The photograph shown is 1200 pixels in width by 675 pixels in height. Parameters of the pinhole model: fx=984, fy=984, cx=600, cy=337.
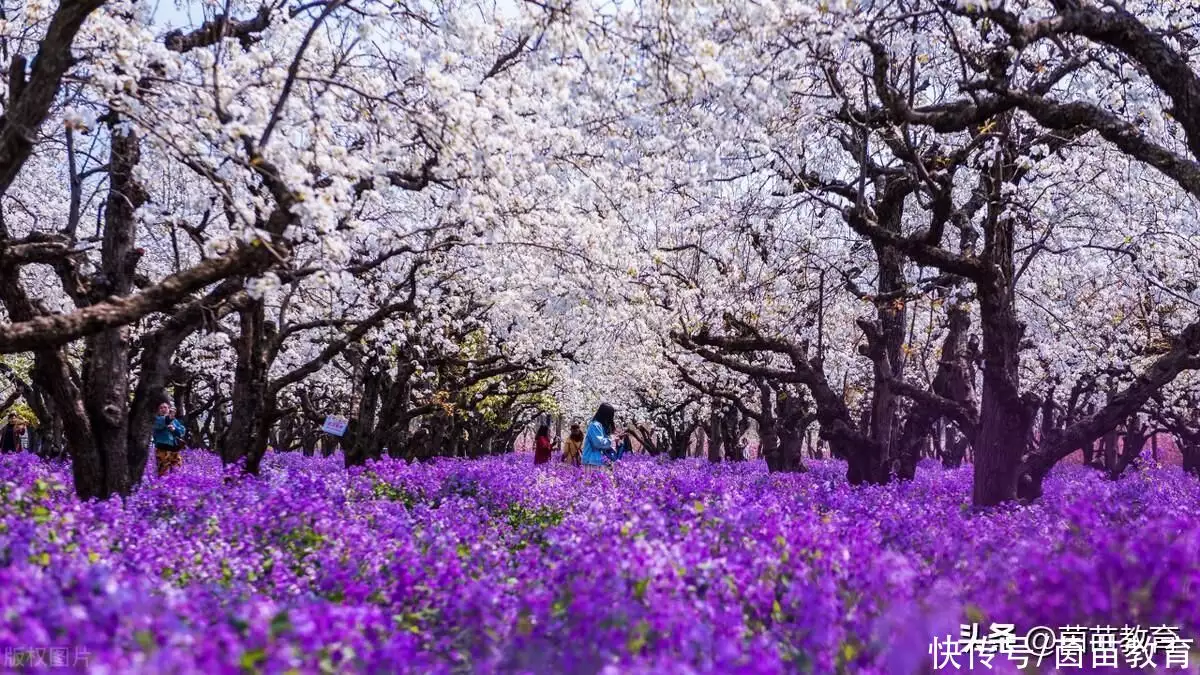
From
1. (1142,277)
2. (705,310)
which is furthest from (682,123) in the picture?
(1142,277)

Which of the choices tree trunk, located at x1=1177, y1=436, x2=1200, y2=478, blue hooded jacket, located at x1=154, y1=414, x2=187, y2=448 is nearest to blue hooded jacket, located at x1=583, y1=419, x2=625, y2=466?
blue hooded jacket, located at x1=154, y1=414, x2=187, y2=448

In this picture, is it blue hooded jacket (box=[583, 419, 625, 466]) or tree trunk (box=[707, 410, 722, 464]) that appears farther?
tree trunk (box=[707, 410, 722, 464])

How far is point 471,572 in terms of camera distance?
714 cm

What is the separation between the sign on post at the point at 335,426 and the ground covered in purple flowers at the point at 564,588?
663 cm

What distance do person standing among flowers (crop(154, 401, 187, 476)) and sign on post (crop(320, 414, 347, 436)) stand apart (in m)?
2.95

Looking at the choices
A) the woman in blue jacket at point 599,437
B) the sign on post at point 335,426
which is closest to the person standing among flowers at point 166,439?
the sign on post at point 335,426

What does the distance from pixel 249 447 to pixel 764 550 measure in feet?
41.3

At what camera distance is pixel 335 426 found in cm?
1694

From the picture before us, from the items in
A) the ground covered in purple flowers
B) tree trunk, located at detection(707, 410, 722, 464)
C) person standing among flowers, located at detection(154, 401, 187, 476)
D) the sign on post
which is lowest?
the ground covered in purple flowers

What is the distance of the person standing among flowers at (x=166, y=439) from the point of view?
57.2 ft

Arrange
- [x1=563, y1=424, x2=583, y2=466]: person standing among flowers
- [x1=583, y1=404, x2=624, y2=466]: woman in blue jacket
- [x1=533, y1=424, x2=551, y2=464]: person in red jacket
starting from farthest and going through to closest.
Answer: [x1=533, y1=424, x2=551, y2=464]: person in red jacket < [x1=563, y1=424, x2=583, y2=466]: person standing among flowers < [x1=583, y1=404, x2=624, y2=466]: woman in blue jacket

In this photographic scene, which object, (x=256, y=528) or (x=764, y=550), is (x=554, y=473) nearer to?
(x=256, y=528)

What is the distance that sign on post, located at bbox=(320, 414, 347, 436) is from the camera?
16750 mm

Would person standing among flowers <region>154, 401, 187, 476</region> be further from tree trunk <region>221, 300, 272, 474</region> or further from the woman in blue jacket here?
the woman in blue jacket
